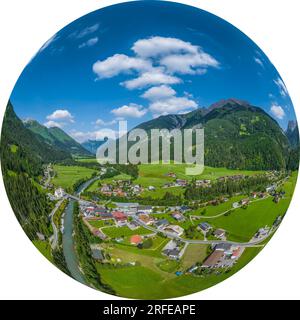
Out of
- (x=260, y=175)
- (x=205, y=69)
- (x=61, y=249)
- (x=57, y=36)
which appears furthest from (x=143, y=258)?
(x=57, y=36)

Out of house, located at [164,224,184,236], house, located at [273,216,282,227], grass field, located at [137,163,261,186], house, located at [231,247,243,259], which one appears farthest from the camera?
house, located at [273,216,282,227]

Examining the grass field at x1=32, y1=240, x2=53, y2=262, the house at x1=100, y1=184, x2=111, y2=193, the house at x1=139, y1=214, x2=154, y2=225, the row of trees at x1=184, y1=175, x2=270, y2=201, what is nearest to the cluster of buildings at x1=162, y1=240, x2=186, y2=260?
the house at x1=139, y1=214, x2=154, y2=225

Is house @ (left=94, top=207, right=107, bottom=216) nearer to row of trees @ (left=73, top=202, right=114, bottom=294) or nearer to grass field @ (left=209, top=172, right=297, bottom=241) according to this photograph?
row of trees @ (left=73, top=202, right=114, bottom=294)

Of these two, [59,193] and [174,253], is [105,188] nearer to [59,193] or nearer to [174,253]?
[59,193]

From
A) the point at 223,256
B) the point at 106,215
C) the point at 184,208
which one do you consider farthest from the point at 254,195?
the point at 106,215

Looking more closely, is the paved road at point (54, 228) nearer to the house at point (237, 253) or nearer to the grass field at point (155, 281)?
the grass field at point (155, 281)

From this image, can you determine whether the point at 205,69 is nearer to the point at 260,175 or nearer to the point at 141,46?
the point at 141,46

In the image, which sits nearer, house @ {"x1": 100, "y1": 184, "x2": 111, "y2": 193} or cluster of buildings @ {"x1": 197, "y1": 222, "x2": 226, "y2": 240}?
house @ {"x1": 100, "y1": 184, "x2": 111, "y2": 193}
